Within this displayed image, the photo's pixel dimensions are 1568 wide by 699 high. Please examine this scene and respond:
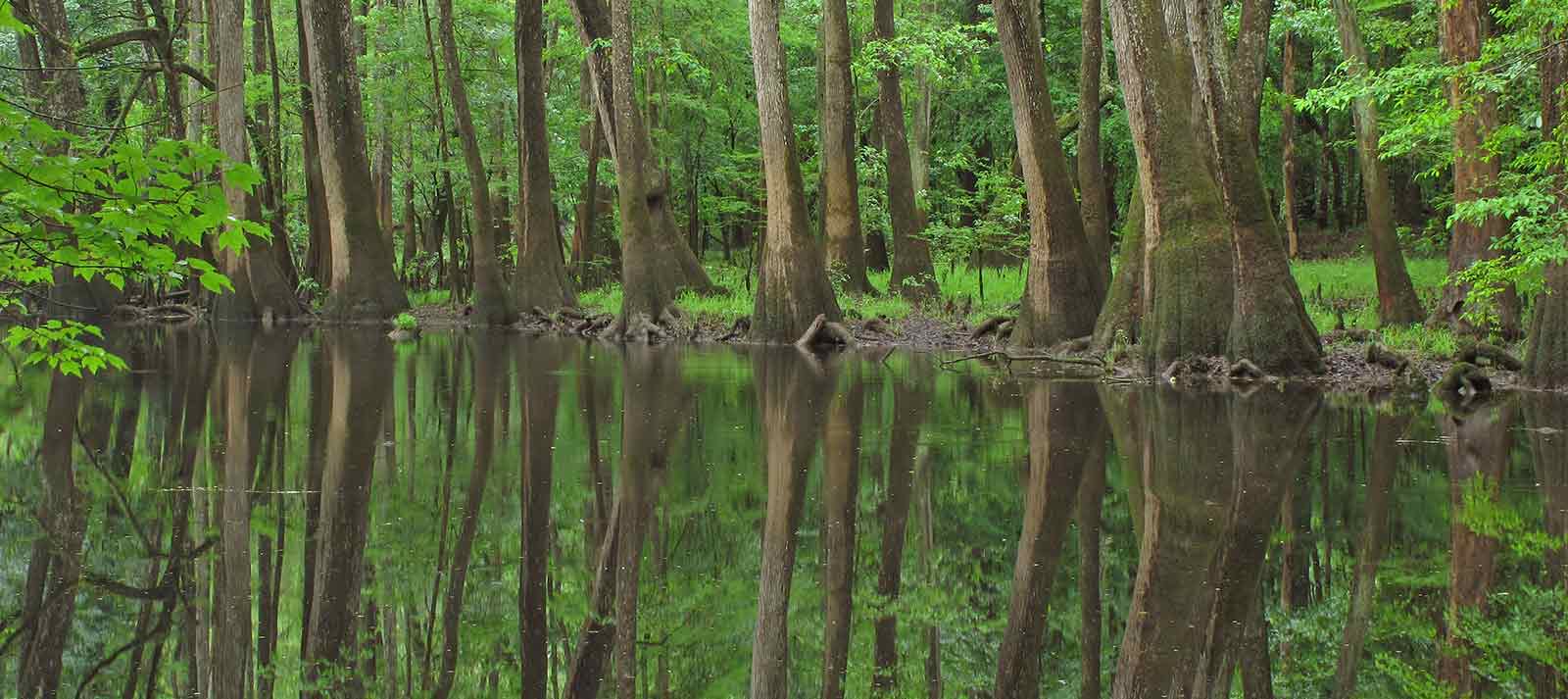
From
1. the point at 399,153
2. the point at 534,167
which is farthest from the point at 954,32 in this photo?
the point at 399,153

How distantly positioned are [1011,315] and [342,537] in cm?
1553

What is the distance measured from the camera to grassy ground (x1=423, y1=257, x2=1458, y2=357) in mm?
19172

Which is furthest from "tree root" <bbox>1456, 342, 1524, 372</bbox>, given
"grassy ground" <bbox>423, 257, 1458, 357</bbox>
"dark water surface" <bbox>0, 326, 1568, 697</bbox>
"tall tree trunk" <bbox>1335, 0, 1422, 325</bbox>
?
"tall tree trunk" <bbox>1335, 0, 1422, 325</bbox>

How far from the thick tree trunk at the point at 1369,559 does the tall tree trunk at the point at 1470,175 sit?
6.89m

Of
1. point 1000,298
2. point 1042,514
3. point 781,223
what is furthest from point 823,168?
point 1042,514

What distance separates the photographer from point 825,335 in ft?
67.3

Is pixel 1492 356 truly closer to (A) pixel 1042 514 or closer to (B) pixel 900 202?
(A) pixel 1042 514

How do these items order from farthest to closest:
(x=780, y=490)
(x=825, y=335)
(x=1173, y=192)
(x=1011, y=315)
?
(x=1011, y=315) → (x=825, y=335) → (x=1173, y=192) → (x=780, y=490)

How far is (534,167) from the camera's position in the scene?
26.7 m

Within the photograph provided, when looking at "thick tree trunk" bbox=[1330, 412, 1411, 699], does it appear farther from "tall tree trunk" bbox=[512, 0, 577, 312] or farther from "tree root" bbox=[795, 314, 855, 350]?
"tall tree trunk" bbox=[512, 0, 577, 312]

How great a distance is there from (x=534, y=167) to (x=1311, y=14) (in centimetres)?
1365

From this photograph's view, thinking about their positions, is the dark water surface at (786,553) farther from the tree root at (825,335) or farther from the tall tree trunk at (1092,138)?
the tree root at (825,335)

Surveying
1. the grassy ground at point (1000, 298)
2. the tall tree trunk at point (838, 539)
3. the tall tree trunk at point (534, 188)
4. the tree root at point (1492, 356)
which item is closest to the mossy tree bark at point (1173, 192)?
the tree root at point (1492, 356)

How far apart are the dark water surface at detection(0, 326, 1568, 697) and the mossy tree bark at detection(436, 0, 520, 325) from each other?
15353 millimetres
